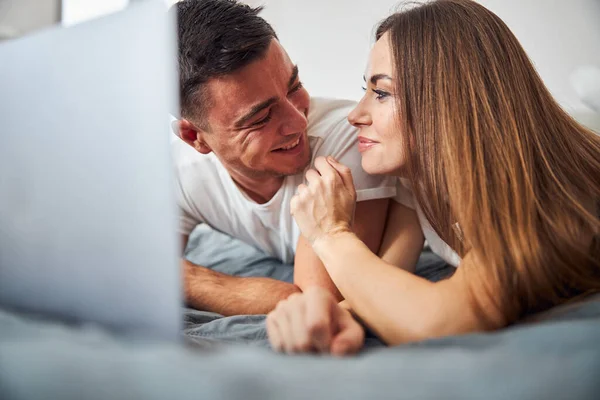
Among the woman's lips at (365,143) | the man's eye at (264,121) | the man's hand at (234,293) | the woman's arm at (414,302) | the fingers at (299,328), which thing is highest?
the man's eye at (264,121)

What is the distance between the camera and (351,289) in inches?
30.7

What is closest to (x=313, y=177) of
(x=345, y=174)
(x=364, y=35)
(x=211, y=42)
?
(x=345, y=174)

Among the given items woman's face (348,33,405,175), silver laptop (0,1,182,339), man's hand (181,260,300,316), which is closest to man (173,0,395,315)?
man's hand (181,260,300,316)

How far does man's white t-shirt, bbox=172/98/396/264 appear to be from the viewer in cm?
124

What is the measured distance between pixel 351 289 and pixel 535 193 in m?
0.35

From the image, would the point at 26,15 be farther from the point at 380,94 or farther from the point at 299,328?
the point at 299,328

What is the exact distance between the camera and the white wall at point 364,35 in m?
1.61

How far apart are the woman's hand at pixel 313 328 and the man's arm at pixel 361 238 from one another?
1.44ft

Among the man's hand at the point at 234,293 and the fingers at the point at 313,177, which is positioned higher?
the fingers at the point at 313,177

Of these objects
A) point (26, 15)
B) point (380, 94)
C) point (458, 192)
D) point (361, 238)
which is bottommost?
point (361, 238)

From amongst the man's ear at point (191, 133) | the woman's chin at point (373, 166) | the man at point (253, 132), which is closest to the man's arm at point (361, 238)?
the man at point (253, 132)

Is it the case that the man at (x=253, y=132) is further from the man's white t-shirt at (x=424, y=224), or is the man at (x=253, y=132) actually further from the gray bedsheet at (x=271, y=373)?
the gray bedsheet at (x=271, y=373)

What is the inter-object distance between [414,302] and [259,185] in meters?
0.71

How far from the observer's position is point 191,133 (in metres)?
1.32
